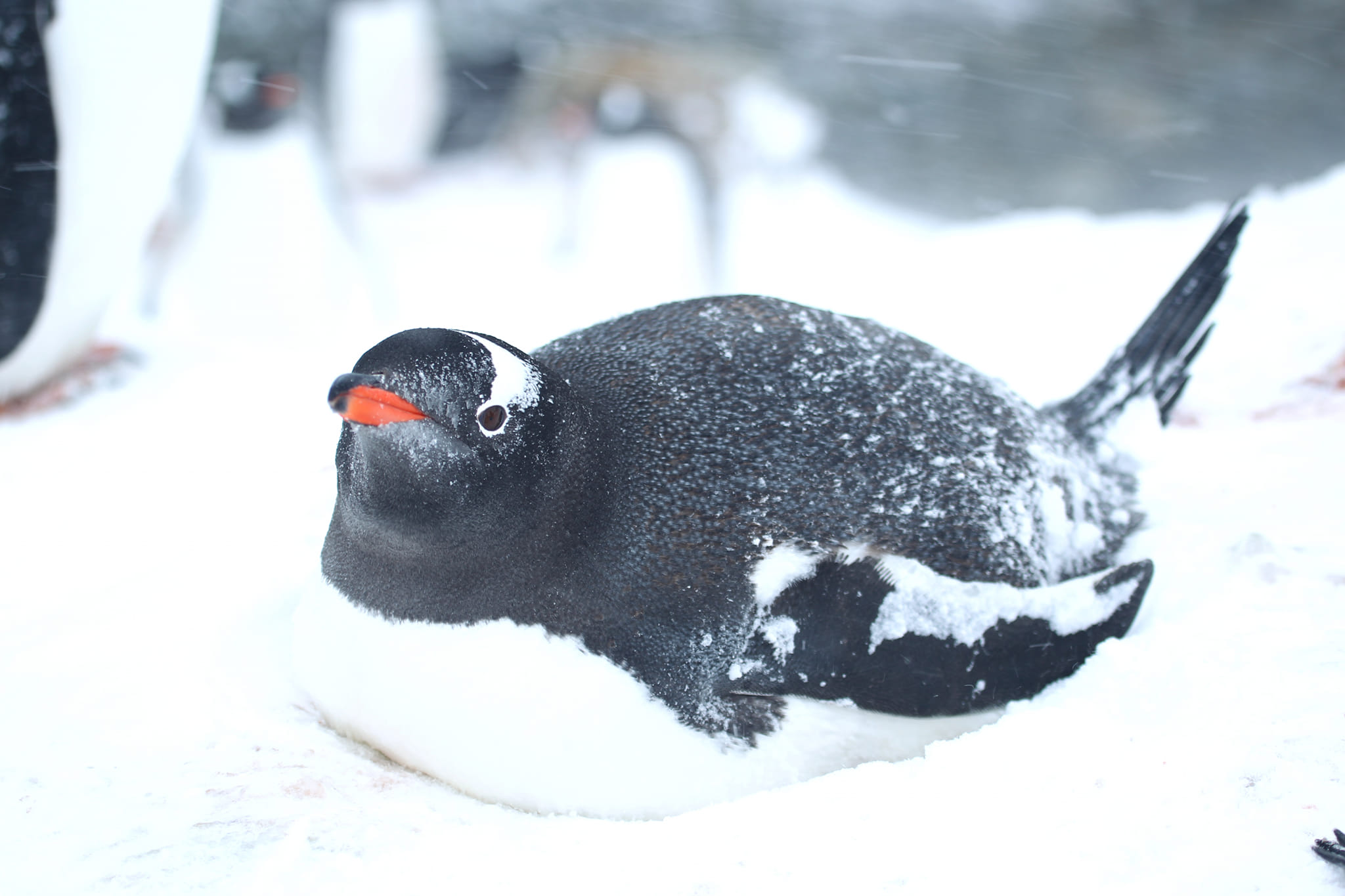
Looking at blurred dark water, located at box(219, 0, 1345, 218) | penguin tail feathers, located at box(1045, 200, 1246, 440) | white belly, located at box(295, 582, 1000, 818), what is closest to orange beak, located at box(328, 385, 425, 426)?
white belly, located at box(295, 582, 1000, 818)

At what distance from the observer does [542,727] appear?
128cm

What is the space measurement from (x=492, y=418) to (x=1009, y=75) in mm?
6437

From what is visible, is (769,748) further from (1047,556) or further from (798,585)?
(1047,556)

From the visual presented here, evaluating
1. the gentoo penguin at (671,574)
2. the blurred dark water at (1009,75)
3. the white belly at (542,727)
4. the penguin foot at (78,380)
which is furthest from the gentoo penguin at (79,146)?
the blurred dark water at (1009,75)

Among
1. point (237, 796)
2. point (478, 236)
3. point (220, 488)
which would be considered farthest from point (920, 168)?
point (237, 796)

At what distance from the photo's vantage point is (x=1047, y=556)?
63.2 inches

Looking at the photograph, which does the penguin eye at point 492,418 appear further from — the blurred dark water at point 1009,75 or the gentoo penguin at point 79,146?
the blurred dark water at point 1009,75

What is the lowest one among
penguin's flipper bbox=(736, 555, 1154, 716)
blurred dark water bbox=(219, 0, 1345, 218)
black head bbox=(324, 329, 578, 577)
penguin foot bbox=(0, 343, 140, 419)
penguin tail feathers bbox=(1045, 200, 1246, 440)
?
penguin foot bbox=(0, 343, 140, 419)

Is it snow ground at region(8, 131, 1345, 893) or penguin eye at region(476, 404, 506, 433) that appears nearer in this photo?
snow ground at region(8, 131, 1345, 893)

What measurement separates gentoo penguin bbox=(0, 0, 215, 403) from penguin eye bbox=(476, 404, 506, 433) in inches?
59.6

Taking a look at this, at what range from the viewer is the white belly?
1286 mm

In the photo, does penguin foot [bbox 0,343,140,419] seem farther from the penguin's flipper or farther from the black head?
the penguin's flipper

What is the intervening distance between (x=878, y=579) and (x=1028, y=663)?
0.26 metres

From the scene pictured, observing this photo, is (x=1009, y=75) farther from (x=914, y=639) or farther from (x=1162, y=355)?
(x=914, y=639)
